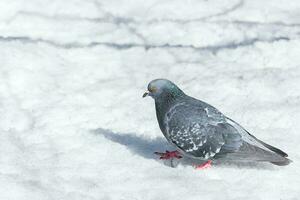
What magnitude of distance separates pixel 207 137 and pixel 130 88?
1.87 metres

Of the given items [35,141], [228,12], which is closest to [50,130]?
[35,141]

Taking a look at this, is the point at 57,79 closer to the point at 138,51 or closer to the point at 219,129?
the point at 138,51

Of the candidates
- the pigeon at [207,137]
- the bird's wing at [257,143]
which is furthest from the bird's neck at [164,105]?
the bird's wing at [257,143]

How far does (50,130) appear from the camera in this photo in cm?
675

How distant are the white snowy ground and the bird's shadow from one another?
0.06 ft

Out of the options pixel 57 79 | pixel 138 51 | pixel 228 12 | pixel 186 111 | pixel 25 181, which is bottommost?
pixel 25 181

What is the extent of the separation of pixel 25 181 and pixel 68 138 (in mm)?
875

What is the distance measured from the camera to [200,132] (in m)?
5.93

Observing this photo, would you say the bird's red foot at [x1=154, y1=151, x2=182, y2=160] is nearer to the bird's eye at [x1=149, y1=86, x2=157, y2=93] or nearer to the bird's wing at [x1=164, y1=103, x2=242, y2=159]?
the bird's wing at [x1=164, y1=103, x2=242, y2=159]

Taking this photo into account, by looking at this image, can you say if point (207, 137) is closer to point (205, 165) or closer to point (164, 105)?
point (205, 165)

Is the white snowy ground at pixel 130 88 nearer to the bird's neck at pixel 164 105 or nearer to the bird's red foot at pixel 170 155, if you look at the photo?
the bird's red foot at pixel 170 155

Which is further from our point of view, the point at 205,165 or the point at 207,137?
the point at 205,165

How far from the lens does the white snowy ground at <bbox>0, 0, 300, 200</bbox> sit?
585 cm

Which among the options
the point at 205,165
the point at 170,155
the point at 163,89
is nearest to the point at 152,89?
the point at 163,89
